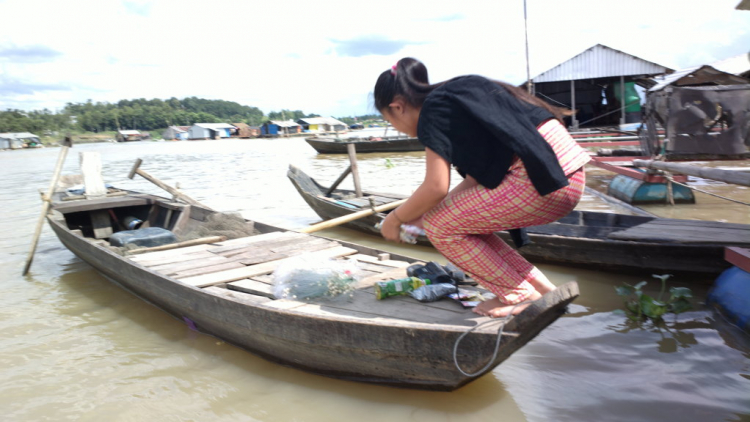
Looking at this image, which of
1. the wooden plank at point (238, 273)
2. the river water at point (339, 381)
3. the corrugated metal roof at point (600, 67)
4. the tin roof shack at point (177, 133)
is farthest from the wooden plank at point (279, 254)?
the tin roof shack at point (177, 133)

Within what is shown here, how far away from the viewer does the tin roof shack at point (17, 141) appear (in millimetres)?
59125

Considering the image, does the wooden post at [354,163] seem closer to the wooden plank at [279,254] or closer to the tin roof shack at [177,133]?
the wooden plank at [279,254]

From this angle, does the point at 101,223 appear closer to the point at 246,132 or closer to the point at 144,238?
the point at 144,238

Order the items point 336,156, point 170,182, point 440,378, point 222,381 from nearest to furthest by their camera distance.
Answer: point 440,378
point 222,381
point 170,182
point 336,156

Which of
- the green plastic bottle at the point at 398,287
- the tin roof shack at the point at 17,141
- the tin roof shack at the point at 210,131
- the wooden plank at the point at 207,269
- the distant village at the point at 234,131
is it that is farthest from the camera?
the tin roof shack at the point at 210,131

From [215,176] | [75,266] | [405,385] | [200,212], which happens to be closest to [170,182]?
[215,176]

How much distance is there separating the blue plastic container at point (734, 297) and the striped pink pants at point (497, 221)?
1954 mm

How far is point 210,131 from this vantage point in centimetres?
7075

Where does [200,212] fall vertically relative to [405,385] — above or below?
above

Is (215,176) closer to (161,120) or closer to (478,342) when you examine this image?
(478,342)

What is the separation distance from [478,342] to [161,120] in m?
106

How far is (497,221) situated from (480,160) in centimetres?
32

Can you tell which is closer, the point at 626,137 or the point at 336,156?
the point at 626,137

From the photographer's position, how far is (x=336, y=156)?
26422 millimetres
